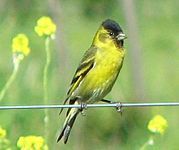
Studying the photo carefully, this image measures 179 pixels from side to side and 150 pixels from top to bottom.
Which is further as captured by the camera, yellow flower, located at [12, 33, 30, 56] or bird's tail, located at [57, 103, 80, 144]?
bird's tail, located at [57, 103, 80, 144]

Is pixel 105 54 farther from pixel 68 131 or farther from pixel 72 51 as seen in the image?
Result: pixel 72 51

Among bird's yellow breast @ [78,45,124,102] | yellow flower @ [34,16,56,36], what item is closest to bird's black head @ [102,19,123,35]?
bird's yellow breast @ [78,45,124,102]

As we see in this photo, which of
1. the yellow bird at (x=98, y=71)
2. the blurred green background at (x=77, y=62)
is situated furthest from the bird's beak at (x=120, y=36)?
the blurred green background at (x=77, y=62)

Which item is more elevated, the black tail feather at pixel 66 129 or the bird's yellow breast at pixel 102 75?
the bird's yellow breast at pixel 102 75

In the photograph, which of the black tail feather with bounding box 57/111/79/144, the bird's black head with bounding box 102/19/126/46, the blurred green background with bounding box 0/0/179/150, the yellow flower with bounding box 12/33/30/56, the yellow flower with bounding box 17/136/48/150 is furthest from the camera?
the blurred green background with bounding box 0/0/179/150

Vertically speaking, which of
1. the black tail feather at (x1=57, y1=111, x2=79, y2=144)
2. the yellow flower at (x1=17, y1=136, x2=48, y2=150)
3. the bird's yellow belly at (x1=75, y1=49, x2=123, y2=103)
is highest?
the bird's yellow belly at (x1=75, y1=49, x2=123, y2=103)

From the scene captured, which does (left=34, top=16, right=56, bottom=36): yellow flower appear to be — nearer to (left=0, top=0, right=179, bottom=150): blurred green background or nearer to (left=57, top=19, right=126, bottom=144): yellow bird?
(left=57, top=19, right=126, bottom=144): yellow bird

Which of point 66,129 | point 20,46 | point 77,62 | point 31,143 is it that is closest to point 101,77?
point 66,129

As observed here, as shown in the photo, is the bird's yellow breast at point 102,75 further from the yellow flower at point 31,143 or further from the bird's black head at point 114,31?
the yellow flower at point 31,143
